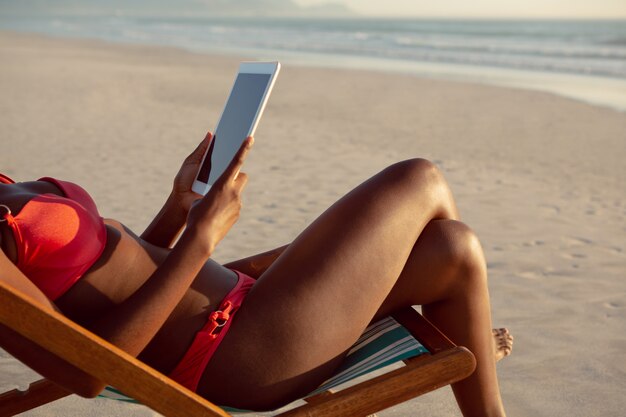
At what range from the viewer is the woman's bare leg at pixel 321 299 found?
194 cm

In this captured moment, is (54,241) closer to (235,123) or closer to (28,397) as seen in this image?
(235,123)

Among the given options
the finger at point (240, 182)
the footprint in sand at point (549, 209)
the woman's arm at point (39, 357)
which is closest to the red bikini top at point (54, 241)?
the woman's arm at point (39, 357)

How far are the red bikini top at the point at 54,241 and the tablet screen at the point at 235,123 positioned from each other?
0.38 metres

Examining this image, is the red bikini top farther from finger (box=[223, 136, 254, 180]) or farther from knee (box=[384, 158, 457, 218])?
knee (box=[384, 158, 457, 218])

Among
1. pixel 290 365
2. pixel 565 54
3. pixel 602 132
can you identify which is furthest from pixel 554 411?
pixel 565 54

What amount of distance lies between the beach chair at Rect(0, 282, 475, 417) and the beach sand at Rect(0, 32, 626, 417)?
917mm

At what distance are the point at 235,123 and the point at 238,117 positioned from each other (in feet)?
0.06

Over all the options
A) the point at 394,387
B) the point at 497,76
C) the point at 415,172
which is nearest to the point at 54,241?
the point at 394,387

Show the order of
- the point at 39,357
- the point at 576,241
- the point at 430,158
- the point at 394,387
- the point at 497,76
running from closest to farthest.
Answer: the point at 39,357 < the point at 394,387 < the point at 576,241 < the point at 430,158 < the point at 497,76

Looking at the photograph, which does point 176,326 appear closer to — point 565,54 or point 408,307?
point 408,307

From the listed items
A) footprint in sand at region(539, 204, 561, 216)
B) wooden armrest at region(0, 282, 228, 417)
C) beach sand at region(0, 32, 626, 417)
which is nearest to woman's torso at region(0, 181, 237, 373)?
wooden armrest at region(0, 282, 228, 417)

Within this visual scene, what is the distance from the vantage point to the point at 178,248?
1748 millimetres

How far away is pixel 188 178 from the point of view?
2.30 m

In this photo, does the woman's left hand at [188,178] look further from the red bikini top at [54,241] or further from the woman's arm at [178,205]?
the red bikini top at [54,241]
